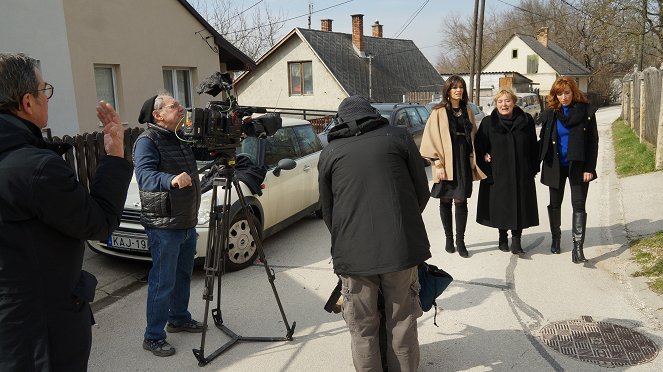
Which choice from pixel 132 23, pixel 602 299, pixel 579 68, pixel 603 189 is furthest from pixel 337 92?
pixel 579 68

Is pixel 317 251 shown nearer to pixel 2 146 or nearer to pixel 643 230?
pixel 643 230

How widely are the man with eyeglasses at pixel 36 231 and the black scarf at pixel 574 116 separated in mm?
4906

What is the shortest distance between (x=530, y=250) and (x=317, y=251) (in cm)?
258

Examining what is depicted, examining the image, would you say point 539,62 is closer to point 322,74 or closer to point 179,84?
point 322,74

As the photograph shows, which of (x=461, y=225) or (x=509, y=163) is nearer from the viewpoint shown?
(x=509, y=163)

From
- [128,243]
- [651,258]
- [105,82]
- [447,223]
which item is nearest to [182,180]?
[128,243]

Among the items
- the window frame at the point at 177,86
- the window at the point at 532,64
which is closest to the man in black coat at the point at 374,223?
the window frame at the point at 177,86

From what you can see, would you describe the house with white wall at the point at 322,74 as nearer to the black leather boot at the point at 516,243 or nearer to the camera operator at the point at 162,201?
the black leather boot at the point at 516,243

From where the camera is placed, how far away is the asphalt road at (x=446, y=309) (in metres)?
3.89

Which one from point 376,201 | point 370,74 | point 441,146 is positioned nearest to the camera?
point 376,201

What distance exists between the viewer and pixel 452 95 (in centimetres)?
582

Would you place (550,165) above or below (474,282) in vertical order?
above

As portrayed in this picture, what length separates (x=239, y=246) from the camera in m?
5.77

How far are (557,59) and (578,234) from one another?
167ft
